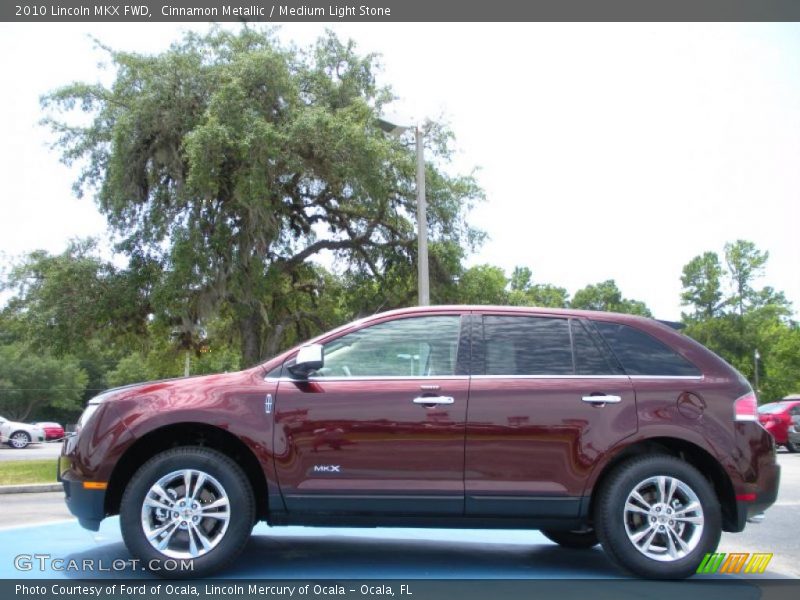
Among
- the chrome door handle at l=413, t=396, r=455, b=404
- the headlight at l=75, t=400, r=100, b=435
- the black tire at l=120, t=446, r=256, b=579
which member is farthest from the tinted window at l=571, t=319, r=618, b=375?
the headlight at l=75, t=400, r=100, b=435

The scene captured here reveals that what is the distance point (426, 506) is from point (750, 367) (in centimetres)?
8337

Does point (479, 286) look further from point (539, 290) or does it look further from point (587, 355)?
point (539, 290)

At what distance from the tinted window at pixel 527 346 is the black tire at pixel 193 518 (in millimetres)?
1788

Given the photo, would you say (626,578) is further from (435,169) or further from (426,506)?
(435,169)

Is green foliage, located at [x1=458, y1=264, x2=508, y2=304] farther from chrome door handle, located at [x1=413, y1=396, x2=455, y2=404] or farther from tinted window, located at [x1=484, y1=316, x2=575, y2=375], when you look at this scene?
chrome door handle, located at [x1=413, y1=396, x2=455, y2=404]

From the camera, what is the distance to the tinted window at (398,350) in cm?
516

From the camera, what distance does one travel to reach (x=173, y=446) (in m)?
5.13

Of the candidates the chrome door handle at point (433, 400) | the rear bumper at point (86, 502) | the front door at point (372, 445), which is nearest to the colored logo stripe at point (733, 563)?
the front door at point (372, 445)

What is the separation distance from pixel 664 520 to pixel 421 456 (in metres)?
1.60

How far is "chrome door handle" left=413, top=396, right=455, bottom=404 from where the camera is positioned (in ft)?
16.2

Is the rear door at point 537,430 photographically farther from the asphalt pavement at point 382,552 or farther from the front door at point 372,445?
the asphalt pavement at point 382,552

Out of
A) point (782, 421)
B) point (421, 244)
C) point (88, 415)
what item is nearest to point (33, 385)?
point (421, 244)

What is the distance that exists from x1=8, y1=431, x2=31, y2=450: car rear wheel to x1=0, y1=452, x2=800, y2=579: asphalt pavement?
86.4 ft

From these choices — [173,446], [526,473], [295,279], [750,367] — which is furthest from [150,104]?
[750,367]
